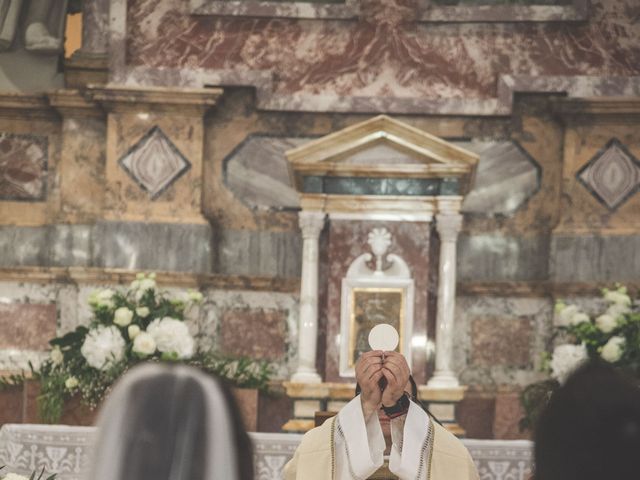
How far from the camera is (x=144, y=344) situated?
6.55m

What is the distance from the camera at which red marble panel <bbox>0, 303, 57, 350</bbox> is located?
27.0ft

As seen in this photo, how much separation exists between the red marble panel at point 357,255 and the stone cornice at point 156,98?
1.55 metres

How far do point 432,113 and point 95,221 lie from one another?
284 centimetres

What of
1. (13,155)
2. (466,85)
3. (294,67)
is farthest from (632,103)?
(13,155)

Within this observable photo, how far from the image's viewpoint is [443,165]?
745 centimetres

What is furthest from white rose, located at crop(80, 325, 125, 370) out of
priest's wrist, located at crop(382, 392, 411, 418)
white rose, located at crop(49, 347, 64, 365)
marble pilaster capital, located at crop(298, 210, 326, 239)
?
priest's wrist, located at crop(382, 392, 411, 418)

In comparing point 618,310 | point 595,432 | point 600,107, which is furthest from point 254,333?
point 595,432

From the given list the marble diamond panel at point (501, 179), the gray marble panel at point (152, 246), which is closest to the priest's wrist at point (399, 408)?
Result: the gray marble panel at point (152, 246)

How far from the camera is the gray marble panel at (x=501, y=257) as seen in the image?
329 inches

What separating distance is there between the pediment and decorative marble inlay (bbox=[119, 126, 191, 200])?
117 cm

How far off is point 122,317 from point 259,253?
6.52ft

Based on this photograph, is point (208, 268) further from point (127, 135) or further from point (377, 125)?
point (377, 125)

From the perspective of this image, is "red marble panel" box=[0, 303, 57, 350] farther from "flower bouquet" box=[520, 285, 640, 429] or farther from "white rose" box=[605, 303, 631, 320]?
"white rose" box=[605, 303, 631, 320]

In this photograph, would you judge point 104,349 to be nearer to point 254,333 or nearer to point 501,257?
point 254,333
